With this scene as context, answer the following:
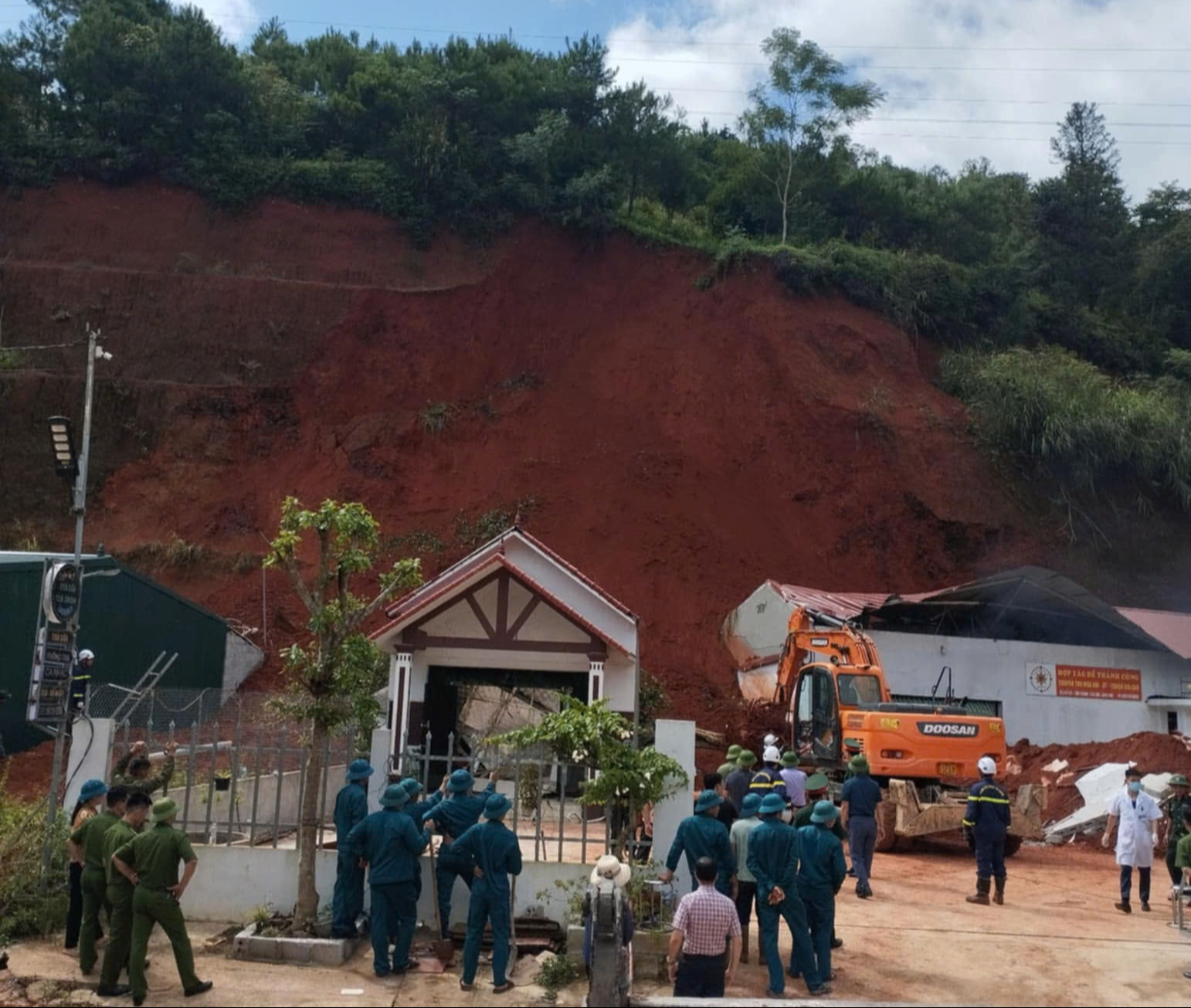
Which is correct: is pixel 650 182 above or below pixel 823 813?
above

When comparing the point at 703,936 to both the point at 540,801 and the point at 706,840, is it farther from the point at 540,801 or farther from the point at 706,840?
the point at 540,801

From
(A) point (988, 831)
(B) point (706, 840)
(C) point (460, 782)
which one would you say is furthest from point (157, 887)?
(A) point (988, 831)

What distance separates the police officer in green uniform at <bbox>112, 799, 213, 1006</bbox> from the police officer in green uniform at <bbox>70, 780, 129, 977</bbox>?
57 centimetres

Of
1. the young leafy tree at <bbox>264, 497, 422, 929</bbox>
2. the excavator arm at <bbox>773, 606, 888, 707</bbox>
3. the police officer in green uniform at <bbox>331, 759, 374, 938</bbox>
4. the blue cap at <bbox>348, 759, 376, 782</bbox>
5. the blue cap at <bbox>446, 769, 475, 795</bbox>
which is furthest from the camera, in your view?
the excavator arm at <bbox>773, 606, 888, 707</bbox>

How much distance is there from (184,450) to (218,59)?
14.5 meters

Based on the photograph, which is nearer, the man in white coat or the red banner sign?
the man in white coat

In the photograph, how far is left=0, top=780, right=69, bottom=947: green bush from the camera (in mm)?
9344

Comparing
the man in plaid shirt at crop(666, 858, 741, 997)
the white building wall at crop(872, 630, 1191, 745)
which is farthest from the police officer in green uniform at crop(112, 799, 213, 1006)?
the white building wall at crop(872, 630, 1191, 745)

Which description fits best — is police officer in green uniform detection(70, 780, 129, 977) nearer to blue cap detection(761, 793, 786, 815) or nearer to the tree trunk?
the tree trunk

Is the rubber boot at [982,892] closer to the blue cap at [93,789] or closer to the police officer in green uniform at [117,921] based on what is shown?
the police officer in green uniform at [117,921]

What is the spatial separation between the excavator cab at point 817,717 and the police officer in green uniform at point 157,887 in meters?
10.9

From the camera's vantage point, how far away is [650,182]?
135 feet

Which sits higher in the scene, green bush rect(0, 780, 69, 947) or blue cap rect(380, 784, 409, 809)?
blue cap rect(380, 784, 409, 809)

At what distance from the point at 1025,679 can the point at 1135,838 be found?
43.6 feet
